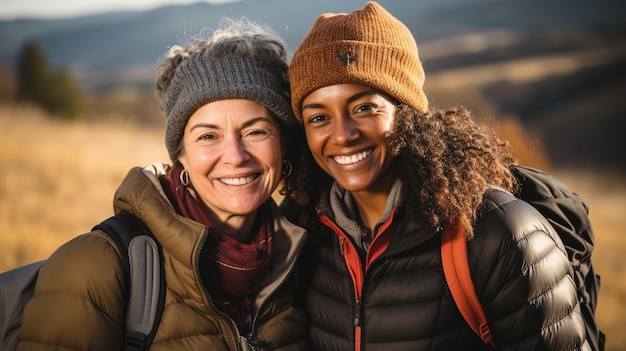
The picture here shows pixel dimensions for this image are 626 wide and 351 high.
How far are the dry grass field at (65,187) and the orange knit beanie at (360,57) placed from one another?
499 centimetres

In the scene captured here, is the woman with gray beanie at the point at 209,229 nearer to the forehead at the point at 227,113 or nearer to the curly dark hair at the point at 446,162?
the forehead at the point at 227,113

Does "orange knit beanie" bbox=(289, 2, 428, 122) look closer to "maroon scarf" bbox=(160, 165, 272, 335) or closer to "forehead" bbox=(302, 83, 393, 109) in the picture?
"forehead" bbox=(302, 83, 393, 109)

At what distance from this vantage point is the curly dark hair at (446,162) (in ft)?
8.45

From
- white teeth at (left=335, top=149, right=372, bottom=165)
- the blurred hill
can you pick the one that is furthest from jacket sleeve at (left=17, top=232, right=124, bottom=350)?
the blurred hill

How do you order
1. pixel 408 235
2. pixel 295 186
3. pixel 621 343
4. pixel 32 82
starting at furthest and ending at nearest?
pixel 32 82, pixel 621 343, pixel 295 186, pixel 408 235

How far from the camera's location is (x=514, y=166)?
2979mm

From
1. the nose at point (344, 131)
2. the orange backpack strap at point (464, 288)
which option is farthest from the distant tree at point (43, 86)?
the orange backpack strap at point (464, 288)

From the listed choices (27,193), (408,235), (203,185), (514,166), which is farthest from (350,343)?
(27,193)

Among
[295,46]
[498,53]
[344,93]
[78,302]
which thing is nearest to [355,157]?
[344,93]

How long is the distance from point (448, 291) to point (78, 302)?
5.54 ft

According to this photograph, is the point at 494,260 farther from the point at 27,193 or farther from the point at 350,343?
the point at 27,193

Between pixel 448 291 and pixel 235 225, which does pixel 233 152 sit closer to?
pixel 235 225

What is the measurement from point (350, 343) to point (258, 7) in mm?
163516

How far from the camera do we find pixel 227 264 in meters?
2.72
